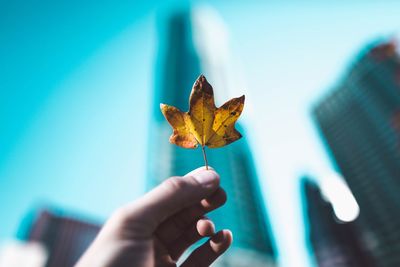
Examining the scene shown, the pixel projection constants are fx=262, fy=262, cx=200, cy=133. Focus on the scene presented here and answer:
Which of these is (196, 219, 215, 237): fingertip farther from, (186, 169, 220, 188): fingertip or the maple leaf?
the maple leaf

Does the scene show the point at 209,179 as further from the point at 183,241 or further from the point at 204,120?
the point at 183,241

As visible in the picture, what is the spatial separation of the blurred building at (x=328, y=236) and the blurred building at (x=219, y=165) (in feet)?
56.6

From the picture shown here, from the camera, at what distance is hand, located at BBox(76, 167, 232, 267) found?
108cm

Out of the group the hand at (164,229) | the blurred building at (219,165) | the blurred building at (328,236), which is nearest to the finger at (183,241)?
the hand at (164,229)

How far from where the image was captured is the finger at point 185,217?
51.4 inches

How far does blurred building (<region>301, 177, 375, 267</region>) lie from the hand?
2970 inches

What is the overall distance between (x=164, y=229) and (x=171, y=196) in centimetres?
27

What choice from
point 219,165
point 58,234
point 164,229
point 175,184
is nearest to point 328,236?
point 219,165

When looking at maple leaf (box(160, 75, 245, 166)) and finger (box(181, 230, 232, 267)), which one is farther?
finger (box(181, 230, 232, 267))

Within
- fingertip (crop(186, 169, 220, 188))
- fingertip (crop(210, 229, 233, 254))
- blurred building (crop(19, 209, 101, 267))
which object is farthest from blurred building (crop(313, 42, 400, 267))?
blurred building (crop(19, 209, 101, 267))

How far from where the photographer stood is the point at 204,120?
48.7 inches

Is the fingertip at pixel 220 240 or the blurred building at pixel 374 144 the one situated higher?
the blurred building at pixel 374 144

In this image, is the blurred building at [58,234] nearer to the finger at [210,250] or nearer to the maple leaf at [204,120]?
the finger at [210,250]

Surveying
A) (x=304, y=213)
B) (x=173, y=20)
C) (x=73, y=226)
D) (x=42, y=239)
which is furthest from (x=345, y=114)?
(x=42, y=239)
